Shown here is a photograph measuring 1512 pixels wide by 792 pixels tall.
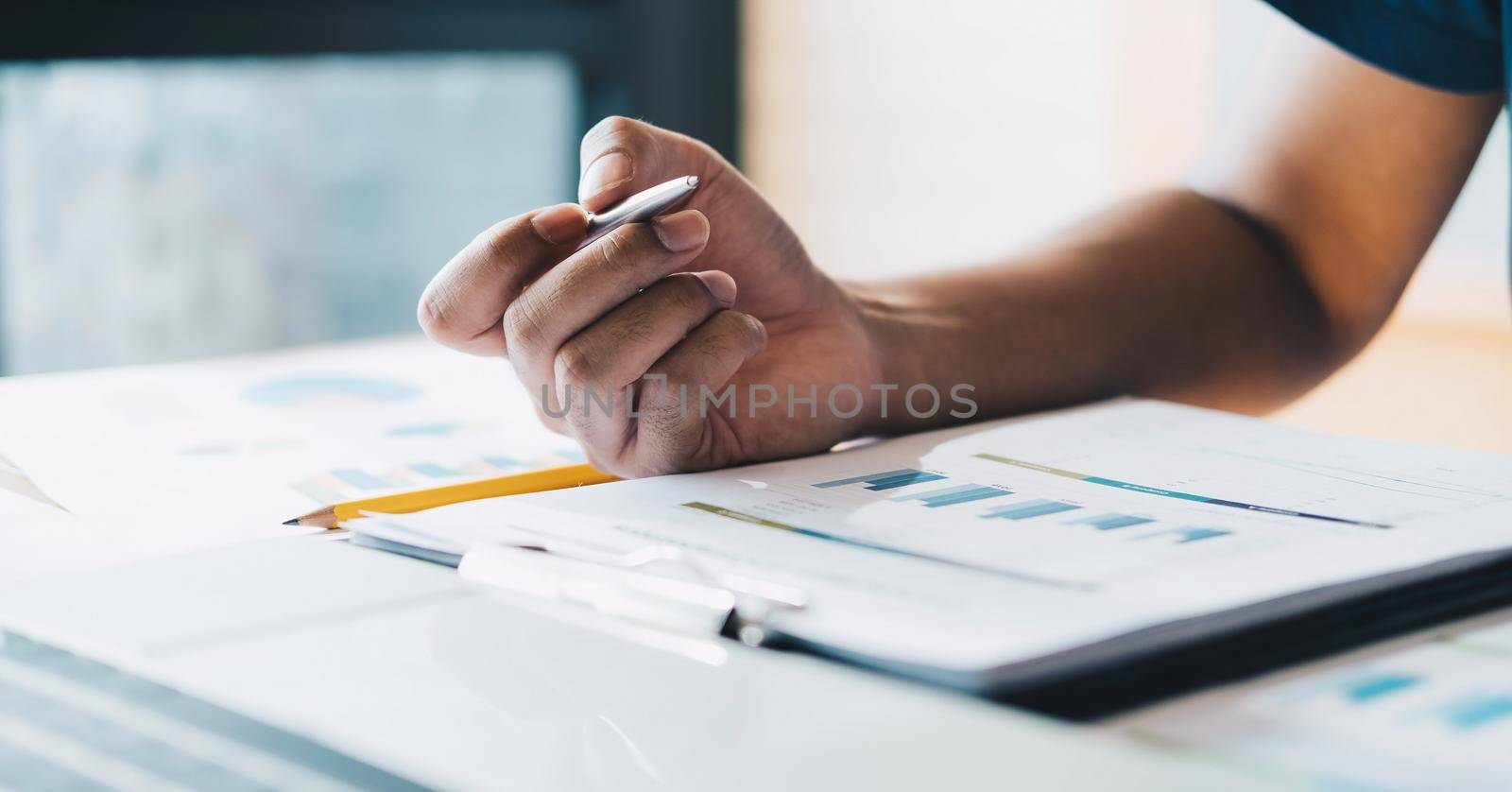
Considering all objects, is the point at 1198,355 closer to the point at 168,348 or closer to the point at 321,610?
the point at 321,610

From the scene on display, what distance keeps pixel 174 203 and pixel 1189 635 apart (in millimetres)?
2097

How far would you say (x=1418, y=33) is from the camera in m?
0.78

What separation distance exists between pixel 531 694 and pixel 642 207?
257 mm

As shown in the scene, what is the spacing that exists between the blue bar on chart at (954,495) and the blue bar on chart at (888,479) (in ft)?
0.06

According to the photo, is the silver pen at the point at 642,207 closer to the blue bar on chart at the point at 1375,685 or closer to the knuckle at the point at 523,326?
the knuckle at the point at 523,326

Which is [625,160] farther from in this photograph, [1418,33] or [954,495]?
[1418,33]

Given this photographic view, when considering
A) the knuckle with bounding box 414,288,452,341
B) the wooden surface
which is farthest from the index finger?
the wooden surface

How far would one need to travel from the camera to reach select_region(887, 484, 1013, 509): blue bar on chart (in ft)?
1.68

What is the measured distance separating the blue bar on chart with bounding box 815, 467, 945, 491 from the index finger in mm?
155

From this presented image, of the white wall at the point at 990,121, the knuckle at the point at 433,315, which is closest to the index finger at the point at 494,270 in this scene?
the knuckle at the point at 433,315

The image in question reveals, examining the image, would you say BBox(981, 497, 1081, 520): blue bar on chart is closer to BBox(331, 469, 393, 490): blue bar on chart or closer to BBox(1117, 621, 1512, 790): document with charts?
BBox(1117, 621, 1512, 790): document with charts

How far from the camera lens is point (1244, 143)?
94 cm

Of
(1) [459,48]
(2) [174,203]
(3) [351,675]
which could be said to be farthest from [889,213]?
(3) [351,675]

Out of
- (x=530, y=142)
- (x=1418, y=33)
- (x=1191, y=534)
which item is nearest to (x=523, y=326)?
(x=1191, y=534)
